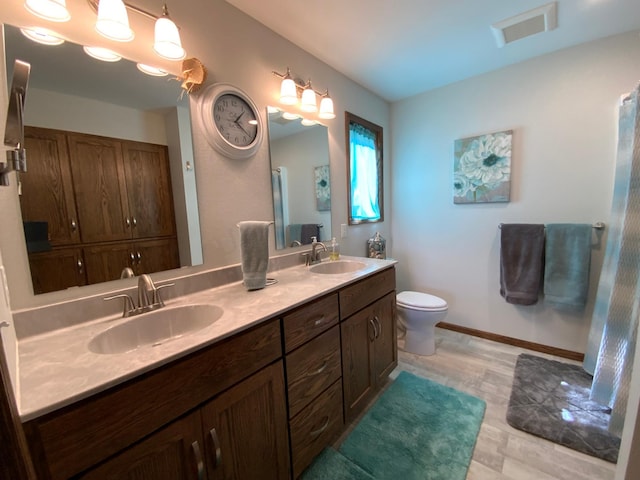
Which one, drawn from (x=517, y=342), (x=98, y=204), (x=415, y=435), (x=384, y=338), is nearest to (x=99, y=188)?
(x=98, y=204)

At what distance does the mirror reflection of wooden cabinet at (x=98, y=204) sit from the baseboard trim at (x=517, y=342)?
100 inches

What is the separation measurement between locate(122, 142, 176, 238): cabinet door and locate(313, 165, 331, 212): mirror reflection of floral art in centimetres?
103

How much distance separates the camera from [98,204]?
1.02m

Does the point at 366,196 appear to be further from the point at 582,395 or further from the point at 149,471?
the point at 149,471

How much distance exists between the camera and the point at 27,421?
539 millimetres

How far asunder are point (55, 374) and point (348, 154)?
210 centimetres

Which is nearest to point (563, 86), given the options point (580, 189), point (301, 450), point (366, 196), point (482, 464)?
point (580, 189)

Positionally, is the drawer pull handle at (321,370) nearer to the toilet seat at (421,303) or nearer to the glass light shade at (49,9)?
the toilet seat at (421,303)

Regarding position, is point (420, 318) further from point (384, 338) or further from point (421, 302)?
point (384, 338)

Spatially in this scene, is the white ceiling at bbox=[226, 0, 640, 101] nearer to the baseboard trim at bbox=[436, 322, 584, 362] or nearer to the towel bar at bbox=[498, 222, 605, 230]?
the towel bar at bbox=[498, 222, 605, 230]

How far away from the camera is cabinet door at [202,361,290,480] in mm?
844

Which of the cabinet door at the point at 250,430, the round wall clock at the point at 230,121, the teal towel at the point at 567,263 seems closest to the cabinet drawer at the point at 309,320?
the cabinet door at the point at 250,430

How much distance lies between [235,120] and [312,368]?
133 cm

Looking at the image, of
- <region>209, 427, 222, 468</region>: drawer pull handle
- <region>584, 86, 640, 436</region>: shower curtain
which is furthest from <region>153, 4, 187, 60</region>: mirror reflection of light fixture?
<region>584, 86, 640, 436</region>: shower curtain
